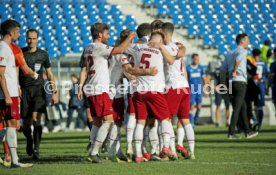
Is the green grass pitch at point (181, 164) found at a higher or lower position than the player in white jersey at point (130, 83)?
lower

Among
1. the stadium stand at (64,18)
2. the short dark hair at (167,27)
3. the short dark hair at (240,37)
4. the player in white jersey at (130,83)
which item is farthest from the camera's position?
the stadium stand at (64,18)

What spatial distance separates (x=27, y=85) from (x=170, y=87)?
9.21ft

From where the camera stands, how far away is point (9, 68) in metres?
9.97

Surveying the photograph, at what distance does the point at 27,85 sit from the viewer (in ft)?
42.0

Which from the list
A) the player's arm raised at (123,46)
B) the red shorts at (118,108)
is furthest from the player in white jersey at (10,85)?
the red shorts at (118,108)

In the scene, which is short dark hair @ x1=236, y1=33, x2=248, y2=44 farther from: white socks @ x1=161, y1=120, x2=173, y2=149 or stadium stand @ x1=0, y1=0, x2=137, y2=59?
stadium stand @ x1=0, y1=0, x2=137, y2=59

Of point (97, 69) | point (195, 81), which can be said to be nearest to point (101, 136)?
point (97, 69)

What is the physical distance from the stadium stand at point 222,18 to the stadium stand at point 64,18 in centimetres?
208

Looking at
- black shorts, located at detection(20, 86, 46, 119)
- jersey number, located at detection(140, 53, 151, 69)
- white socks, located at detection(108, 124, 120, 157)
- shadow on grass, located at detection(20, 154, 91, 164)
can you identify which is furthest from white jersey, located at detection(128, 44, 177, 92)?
black shorts, located at detection(20, 86, 46, 119)

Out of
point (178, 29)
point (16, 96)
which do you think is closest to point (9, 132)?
point (16, 96)

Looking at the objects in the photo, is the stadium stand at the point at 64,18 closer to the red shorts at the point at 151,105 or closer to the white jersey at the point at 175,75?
the white jersey at the point at 175,75

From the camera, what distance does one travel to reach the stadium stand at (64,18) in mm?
27544

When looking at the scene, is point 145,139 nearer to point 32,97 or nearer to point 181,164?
point 181,164

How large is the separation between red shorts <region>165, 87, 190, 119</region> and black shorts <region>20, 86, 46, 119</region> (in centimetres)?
252
